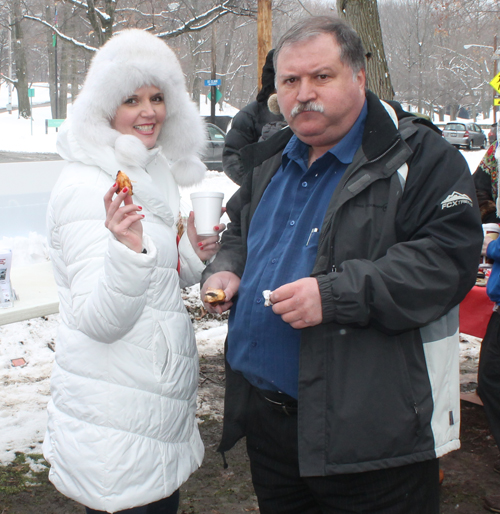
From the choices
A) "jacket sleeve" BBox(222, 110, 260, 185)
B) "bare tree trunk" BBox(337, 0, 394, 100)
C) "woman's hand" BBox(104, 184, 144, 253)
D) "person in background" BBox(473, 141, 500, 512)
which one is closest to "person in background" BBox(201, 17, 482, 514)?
"woman's hand" BBox(104, 184, 144, 253)

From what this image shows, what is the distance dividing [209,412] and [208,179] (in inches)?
437

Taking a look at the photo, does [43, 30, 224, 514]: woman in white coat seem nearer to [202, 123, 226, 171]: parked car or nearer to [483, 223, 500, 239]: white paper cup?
[483, 223, 500, 239]: white paper cup

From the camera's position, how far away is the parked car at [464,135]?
96.2ft

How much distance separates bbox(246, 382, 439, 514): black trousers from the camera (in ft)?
5.60

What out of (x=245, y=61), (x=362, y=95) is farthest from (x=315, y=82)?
(x=245, y=61)

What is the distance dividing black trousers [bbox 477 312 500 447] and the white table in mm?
2272

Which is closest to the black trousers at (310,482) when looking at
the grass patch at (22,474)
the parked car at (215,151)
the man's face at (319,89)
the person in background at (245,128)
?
the man's face at (319,89)

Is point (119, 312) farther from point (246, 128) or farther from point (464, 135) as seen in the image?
point (464, 135)

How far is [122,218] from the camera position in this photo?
5.54 feet

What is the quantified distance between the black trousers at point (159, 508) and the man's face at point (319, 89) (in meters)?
1.44

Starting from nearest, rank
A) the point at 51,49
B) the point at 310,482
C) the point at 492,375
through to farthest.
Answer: the point at 310,482, the point at 492,375, the point at 51,49

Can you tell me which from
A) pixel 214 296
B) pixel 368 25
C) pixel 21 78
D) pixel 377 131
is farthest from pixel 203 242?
pixel 21 78

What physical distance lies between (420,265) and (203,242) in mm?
1061

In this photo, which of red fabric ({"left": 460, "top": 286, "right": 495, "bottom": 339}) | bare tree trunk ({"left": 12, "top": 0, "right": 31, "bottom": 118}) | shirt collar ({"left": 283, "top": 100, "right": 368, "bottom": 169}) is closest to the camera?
shirt collar ({"left": 283, "top": 100, "right": 368, "bottom": 169})
